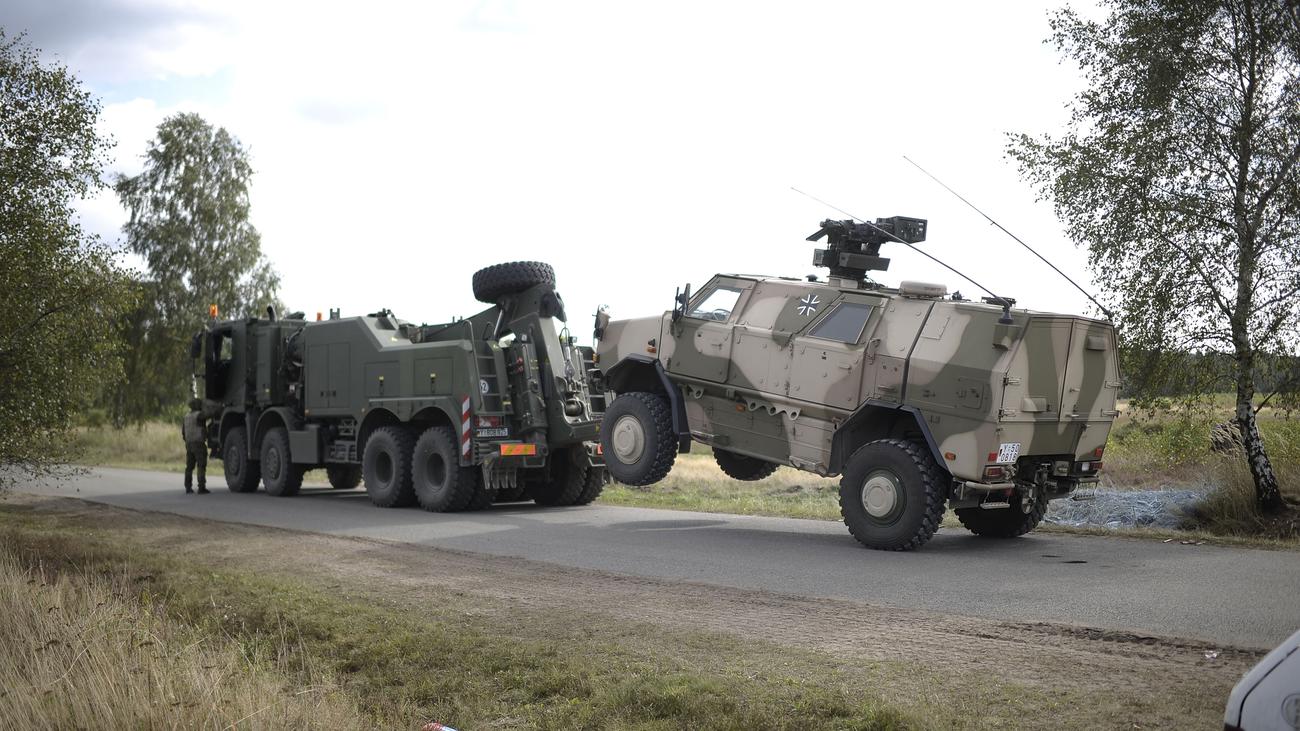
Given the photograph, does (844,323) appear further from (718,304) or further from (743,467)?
(743,467)

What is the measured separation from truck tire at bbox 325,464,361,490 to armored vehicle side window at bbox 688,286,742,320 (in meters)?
9.59

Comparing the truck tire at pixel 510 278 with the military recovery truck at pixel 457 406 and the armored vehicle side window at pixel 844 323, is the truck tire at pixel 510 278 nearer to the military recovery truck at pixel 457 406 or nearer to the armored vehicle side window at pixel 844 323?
the military recovery truck at pixel 457 406

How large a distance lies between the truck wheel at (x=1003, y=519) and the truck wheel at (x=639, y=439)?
10.8 ft

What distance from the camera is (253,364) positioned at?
20.2 m

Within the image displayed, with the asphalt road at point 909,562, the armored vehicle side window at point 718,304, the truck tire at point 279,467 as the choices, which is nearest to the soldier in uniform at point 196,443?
the truck tire at point 279,467

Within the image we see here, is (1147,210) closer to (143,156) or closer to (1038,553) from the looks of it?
(1038,553)

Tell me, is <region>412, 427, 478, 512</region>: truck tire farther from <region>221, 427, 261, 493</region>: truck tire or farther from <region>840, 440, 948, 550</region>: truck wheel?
<region>840, 440, 948, 550</region>: truck wheel

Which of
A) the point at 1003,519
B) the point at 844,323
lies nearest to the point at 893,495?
the point at 844,323

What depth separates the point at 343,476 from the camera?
20797mm

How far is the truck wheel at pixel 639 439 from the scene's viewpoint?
13023mm

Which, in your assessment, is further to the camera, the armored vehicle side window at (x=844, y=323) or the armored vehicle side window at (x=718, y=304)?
the armored vehicle side window at (x=718, y=304)

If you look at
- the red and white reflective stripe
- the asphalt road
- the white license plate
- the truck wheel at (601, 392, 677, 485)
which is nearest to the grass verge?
the asphalt road

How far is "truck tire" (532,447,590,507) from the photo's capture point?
16578 mm

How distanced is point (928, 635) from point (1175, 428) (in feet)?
30.3
